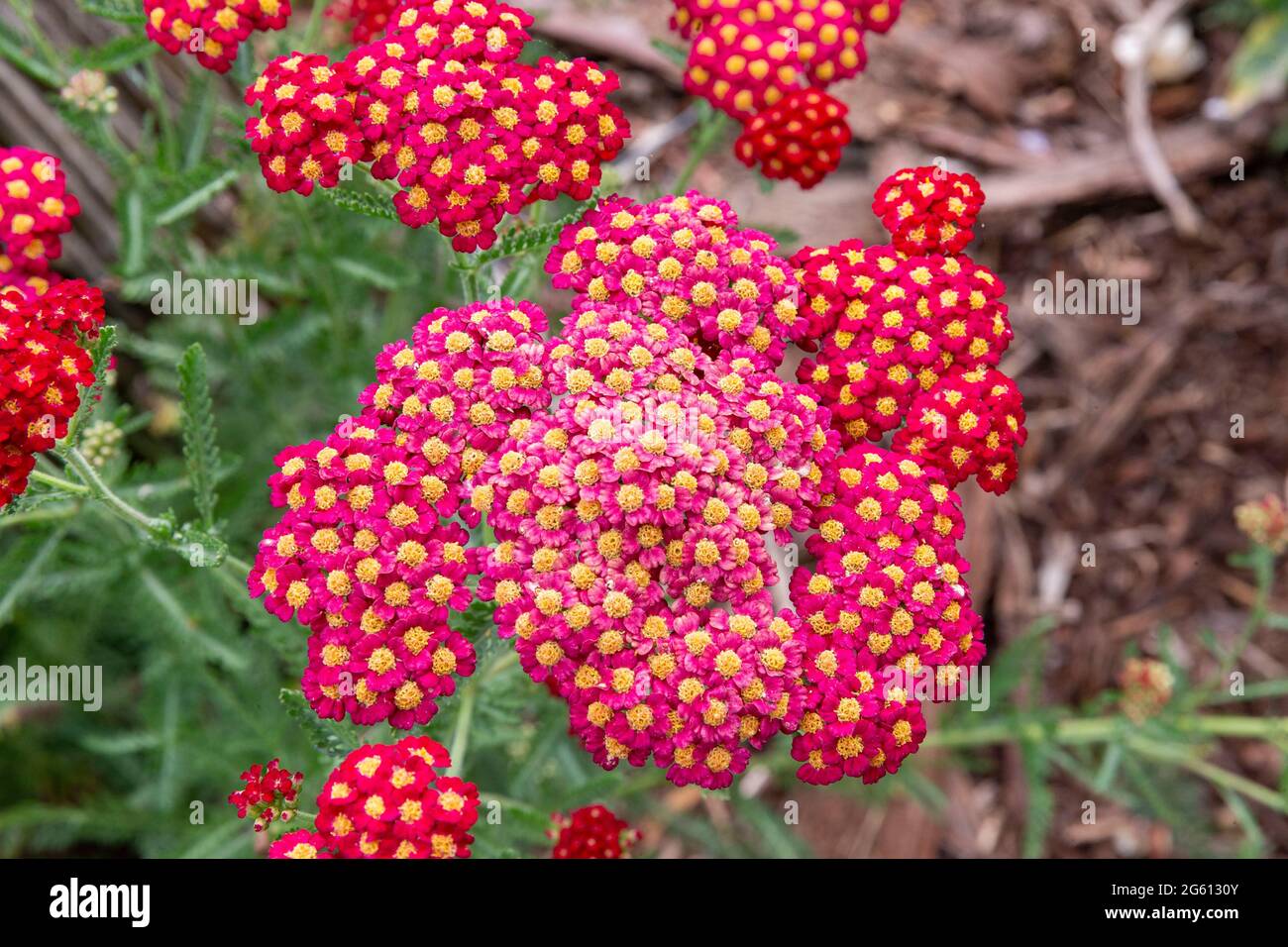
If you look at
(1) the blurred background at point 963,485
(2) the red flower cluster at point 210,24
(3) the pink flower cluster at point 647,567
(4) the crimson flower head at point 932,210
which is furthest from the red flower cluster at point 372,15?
(4) the crimson flower head at point 932,210

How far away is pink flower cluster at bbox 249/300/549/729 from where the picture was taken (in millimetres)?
2426

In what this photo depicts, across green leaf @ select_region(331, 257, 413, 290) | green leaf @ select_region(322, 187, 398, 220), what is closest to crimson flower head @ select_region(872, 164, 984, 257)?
green leaf @ select_region(322, 187, 398, 220)

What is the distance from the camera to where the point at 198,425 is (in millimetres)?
2742

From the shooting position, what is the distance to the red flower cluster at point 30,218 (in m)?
2.88

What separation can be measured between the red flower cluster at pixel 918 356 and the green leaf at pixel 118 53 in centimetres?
195

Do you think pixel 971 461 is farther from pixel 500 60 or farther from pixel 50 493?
pixel 50 493

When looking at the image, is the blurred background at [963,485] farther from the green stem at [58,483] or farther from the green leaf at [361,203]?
the green leaf at [361,203]

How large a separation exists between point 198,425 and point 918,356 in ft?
5.70

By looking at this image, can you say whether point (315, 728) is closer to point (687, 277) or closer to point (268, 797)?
point (268, 797)


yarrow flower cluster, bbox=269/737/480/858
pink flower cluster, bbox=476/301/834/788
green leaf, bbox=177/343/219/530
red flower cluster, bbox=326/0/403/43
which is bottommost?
yarrow flower cluster, bbox=269/737/480/858

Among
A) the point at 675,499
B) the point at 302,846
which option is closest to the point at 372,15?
the point at 675,499

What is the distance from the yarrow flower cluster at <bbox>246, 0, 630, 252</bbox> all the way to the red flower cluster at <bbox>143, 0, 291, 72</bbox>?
0.22 m

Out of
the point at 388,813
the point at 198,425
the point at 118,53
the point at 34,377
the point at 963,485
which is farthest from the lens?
the point at 963,485

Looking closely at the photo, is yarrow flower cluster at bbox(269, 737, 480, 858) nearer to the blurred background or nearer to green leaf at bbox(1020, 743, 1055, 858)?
the blurred background
